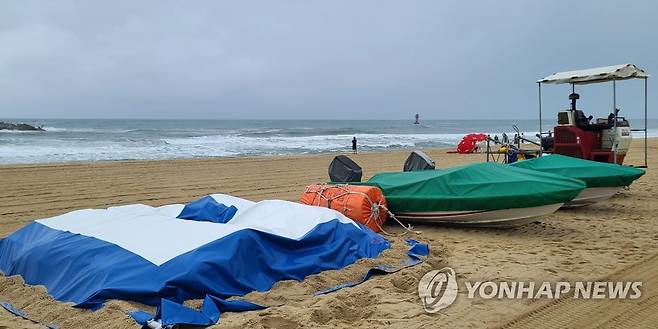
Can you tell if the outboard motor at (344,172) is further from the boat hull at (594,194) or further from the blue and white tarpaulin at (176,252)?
the boat hull at (594,194)

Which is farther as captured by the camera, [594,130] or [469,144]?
[469,144]

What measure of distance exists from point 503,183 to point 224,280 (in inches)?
163

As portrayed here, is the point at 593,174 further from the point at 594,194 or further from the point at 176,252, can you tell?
the point at 176,252

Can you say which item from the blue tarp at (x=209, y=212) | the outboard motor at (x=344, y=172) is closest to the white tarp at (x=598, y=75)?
the outboard motor at (x=344, y=172)

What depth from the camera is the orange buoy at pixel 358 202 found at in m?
7.08

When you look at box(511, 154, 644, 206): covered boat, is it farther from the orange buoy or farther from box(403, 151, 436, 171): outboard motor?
the orange buoy

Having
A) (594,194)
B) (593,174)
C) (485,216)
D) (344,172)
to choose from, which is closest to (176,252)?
(485,216)

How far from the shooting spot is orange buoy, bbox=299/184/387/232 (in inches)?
279

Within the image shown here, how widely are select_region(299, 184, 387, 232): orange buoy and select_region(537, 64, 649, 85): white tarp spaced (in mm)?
5169

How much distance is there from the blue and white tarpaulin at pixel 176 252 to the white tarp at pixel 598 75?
243 inches

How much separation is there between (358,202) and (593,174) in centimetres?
412

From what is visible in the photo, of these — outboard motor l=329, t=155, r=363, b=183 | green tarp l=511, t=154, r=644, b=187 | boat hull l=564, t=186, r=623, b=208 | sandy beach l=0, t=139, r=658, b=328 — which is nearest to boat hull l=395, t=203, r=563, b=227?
sandy beach l=0, t=139, r=658, b=328

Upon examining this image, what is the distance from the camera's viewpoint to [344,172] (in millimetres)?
9250

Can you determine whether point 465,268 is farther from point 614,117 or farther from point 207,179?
point 207,179
